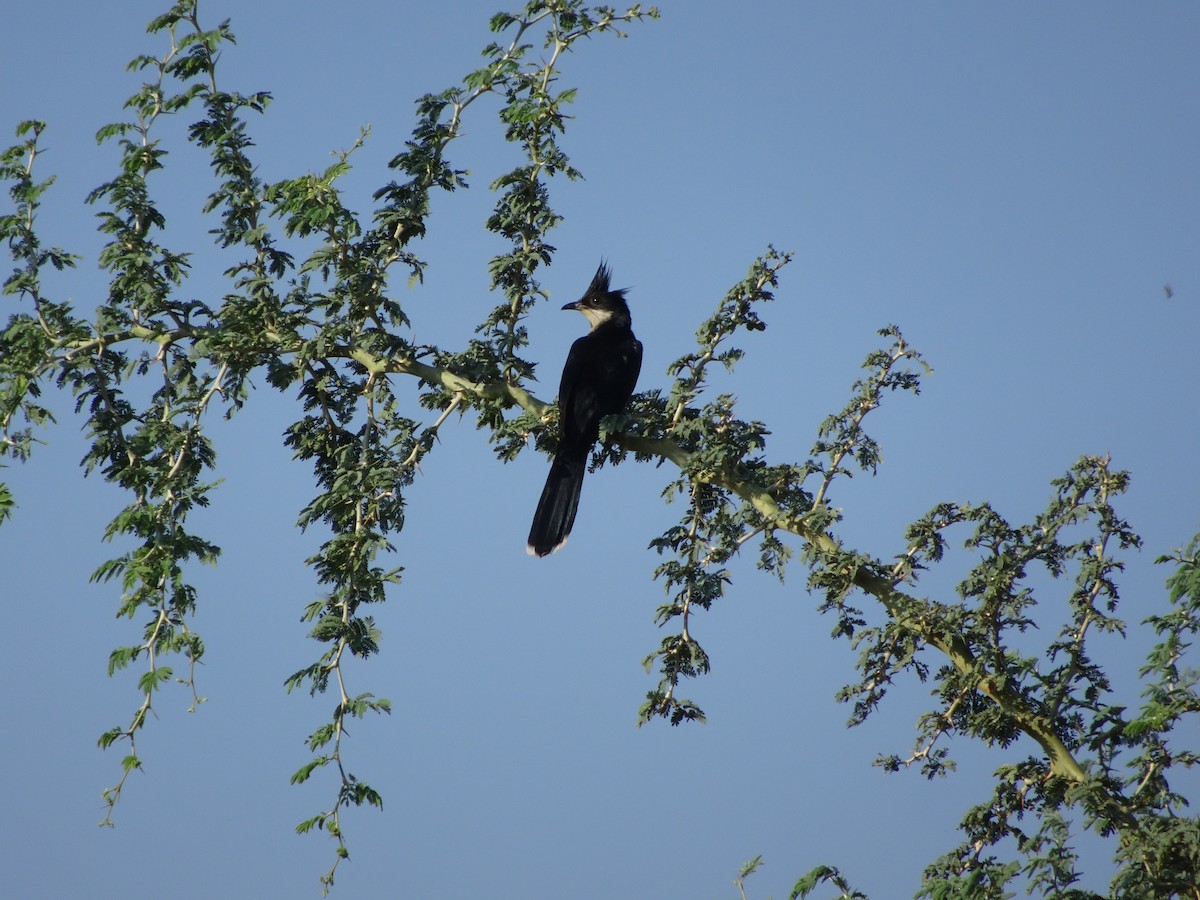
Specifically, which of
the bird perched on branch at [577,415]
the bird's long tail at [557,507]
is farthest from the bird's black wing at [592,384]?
the bird's long tail at [557,507]

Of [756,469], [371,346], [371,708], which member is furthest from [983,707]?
[371,346]

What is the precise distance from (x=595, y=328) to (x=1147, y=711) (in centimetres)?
485

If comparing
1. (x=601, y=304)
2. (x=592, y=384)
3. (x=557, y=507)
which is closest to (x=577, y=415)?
(x=592, y=384)

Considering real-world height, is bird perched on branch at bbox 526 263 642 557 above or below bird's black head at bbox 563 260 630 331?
below

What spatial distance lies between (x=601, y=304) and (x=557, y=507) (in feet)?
8.84

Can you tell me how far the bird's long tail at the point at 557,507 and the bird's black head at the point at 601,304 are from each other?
87.2 inches

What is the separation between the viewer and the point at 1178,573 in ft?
18.3

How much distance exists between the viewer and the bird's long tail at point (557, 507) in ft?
22.9

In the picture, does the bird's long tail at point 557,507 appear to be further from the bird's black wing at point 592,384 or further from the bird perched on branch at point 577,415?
the bird's black wing at point 592,384

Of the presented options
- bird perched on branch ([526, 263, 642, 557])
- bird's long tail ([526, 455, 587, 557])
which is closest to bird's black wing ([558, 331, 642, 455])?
bird perched on branch ([526, 263, 642, 557])

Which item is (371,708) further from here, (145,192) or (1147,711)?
(1147,711)

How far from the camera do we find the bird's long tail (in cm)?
697

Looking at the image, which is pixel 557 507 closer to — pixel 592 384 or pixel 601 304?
pixel 592 384

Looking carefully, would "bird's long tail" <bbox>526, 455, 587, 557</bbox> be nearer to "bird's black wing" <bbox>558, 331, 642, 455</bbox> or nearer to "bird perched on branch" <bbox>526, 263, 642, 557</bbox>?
"bird perched on branch" <bbox>526, 263, 642, 557</bbox>
